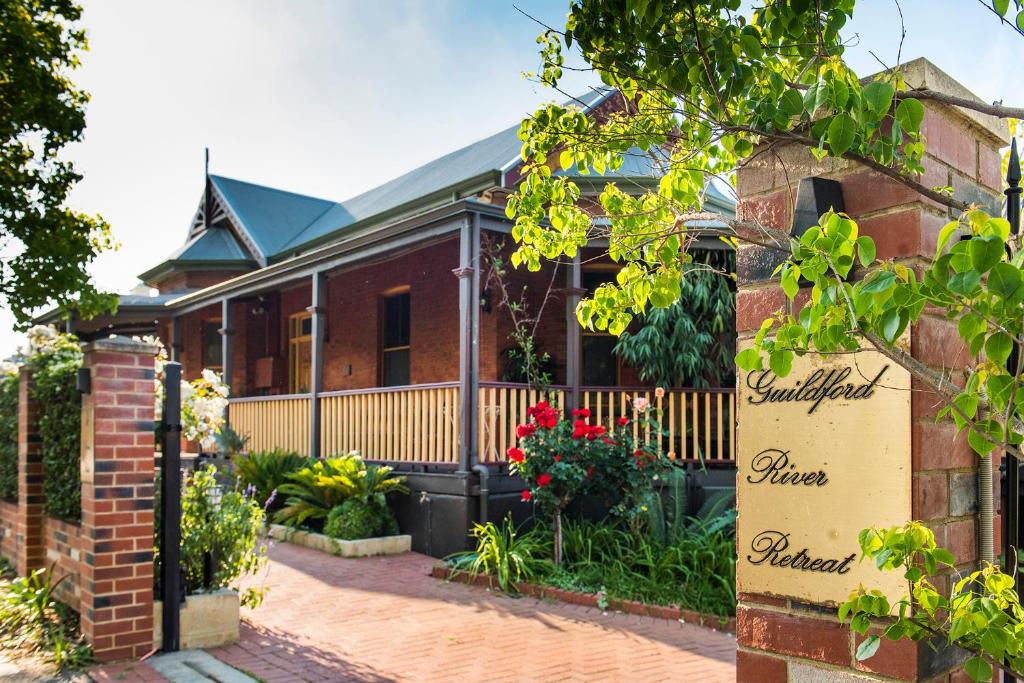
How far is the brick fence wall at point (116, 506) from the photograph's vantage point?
534 centimetres

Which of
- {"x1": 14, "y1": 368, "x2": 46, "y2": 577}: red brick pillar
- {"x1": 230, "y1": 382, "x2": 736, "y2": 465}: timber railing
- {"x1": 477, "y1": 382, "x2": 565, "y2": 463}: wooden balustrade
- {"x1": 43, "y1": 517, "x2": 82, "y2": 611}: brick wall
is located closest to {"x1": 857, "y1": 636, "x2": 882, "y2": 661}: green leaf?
{"x1": 43, "y1": 517, "x2": 82, "y2": 611}: brick wall

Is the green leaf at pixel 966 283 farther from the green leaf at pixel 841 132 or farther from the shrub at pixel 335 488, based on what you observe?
the shrub at pixel 335 488

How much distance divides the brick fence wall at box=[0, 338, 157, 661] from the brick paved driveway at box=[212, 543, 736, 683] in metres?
0.71

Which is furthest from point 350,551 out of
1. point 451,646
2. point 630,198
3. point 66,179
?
point 630,198

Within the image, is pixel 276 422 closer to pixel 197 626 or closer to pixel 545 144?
pixel 197 626

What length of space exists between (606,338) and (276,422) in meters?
5.16

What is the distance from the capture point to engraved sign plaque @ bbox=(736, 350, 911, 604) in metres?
2.14

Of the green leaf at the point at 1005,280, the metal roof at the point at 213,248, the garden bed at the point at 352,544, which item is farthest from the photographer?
the metal roof at the point at 213,248

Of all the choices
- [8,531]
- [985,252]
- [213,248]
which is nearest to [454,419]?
[8,531]

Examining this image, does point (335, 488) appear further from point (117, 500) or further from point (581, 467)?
point (117, 500)

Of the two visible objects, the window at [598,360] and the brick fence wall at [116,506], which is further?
the window at [598,360]

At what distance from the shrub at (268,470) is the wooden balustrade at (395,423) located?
57 centimetres

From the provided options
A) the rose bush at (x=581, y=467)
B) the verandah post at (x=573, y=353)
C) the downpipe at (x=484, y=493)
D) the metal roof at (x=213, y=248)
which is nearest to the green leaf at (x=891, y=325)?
the rose bush at (x=581, y=467)

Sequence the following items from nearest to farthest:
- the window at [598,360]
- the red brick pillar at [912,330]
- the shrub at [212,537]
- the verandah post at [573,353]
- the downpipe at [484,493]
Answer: the red brick pillar at [912,330] → the shrub at [212,537] → the downpipe at [484,493] → the verandah post at [573,353] → the window at [598,360]
